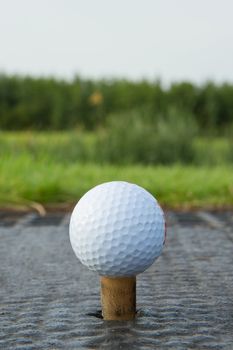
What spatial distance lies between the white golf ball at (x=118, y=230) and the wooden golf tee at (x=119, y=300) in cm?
3

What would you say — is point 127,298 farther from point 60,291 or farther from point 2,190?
point 2,190

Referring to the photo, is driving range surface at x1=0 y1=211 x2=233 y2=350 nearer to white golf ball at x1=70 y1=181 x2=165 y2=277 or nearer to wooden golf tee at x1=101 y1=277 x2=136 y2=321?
wooden golf tee at x1=101 y1=277 x2=136 y2=321

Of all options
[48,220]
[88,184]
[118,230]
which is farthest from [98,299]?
[88,184]

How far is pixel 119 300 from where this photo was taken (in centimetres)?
167

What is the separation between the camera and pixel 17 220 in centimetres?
399

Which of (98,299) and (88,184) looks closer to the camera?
Answer: (98,299)

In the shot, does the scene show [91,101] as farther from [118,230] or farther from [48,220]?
[118,230]

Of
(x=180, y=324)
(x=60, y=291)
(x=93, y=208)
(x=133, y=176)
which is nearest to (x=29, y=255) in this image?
(x=60, y=291)

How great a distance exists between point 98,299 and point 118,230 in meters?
0.29

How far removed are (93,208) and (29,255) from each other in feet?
3.40

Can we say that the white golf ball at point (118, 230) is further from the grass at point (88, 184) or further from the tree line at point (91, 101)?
the tree line at point (91, 101)

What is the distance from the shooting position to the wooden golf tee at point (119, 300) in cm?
167

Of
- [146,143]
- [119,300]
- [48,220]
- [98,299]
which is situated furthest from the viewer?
[146,143]

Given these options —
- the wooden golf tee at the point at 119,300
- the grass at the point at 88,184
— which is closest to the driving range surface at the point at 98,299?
the wooden golf tee at the point at 119,300
